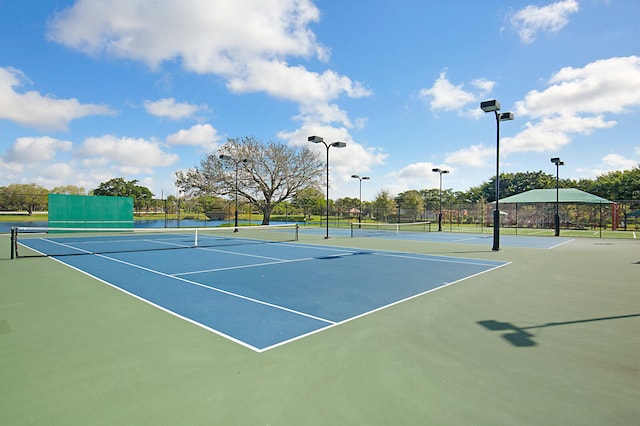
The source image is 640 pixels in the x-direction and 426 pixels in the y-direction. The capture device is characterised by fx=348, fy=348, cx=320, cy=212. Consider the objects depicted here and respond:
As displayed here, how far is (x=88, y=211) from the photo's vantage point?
2484cm

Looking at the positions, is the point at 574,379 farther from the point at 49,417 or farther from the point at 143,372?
the point at 49,417

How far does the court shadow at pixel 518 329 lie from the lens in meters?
4.28

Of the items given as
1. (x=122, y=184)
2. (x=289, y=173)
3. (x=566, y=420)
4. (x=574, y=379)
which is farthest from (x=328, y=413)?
(x=122, y=184)

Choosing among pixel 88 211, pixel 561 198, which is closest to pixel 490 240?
pixel 561 198

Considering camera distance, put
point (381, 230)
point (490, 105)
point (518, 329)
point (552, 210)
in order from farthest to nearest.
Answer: point (552, 210)
point (381, 230)
point (490, 105)
point (518, 329)

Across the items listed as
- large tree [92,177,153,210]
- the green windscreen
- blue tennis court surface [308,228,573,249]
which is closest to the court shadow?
blue tennis court surface [308,228,573,249]

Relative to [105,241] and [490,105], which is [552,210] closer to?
[490,105]

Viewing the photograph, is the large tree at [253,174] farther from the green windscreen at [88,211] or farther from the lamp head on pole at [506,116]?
the lamp head on pole at [506,116]

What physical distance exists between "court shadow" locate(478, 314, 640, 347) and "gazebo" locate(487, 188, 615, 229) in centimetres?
3579

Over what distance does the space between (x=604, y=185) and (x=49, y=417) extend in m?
65.2

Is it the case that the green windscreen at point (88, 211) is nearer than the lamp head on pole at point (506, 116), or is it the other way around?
the lamp head on pole at point (506, 116)

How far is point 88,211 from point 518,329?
2787 cm

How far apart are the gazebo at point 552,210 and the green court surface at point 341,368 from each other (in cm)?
3679

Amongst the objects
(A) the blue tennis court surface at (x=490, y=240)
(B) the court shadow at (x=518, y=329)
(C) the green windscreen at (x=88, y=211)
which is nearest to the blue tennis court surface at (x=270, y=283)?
(B) the court shadow at (x=518, y=329)
